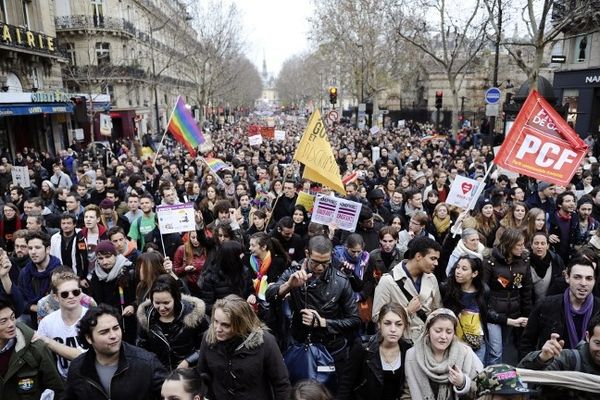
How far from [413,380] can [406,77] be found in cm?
4468

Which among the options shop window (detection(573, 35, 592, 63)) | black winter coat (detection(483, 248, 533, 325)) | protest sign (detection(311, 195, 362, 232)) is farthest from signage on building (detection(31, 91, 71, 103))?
shop window (detection(573, 35, 592, 63))

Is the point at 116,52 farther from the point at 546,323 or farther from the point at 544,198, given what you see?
the point at 546,323

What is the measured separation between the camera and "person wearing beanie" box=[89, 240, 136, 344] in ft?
14.5

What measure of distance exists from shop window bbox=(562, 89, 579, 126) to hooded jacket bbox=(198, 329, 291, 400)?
2640 cm

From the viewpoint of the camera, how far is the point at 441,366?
9.10ft

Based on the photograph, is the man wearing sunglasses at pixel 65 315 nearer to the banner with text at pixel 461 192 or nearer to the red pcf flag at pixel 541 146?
the red pcf flag at pixel 541 146

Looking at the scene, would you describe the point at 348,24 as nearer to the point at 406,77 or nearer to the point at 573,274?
the point at 406,77

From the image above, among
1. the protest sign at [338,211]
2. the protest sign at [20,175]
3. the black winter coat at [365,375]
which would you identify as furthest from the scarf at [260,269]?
the protest sign at [20,175]

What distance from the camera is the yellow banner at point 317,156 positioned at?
7.02 meters

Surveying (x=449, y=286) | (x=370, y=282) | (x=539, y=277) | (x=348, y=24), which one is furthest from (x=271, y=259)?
(x=348, y=24)

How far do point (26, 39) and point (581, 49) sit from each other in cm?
2874

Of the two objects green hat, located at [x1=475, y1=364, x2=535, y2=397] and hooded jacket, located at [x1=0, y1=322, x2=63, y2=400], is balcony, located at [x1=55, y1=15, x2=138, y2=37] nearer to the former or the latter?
hooded jacket, located at [x1=0, y1=322, x2=63, y2=400]

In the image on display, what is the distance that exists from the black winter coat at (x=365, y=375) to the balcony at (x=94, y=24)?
34.2 m

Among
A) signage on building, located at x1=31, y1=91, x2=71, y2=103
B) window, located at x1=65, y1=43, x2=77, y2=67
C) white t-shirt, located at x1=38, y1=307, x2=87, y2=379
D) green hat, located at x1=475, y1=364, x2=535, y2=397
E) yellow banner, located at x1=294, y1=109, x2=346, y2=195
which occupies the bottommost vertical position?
white t-shirt, located at x1=38, y1=307, x2=87, y2=379
